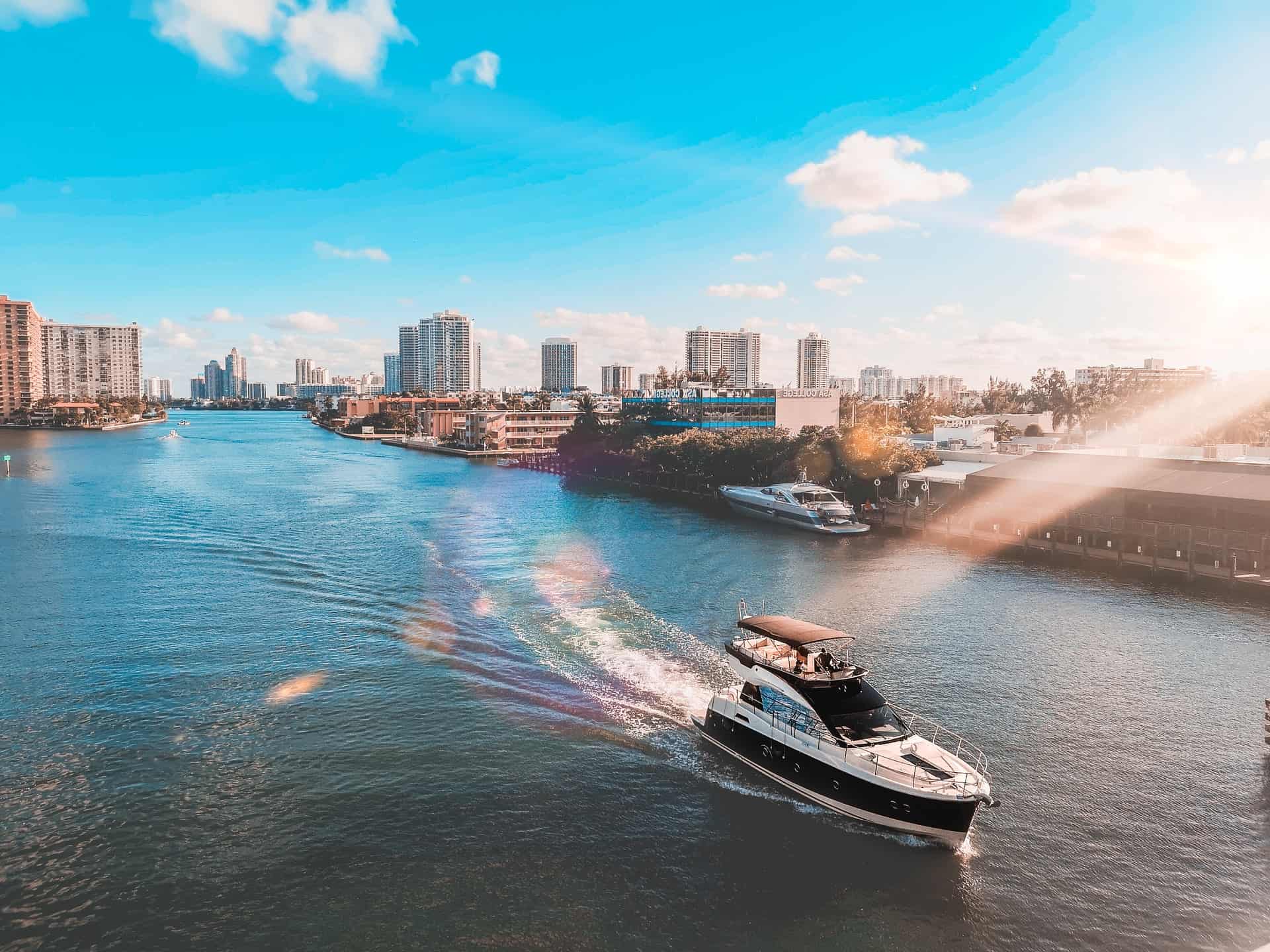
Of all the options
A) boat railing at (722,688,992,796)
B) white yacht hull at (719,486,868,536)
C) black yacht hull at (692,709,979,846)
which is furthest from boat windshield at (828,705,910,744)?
white yacht hull at (719,486,868,536)

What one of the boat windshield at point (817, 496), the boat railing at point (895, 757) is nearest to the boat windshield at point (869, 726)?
the boat railing at point (895, 757)

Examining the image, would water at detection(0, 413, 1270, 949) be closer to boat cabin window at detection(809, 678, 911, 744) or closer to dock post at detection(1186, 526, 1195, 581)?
boat cabin window at detection(809, 678, 911, 744)

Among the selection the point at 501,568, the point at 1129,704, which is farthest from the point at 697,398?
the point at 1129,704

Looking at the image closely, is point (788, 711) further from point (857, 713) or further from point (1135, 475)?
point (1135, 475)

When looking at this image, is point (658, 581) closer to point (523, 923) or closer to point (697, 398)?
point (523, 923)

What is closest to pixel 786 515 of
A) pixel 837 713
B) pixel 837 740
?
pixel 837 713
